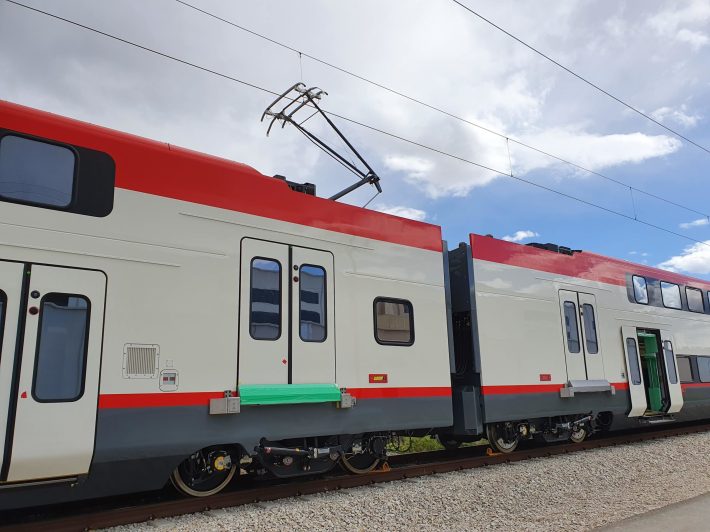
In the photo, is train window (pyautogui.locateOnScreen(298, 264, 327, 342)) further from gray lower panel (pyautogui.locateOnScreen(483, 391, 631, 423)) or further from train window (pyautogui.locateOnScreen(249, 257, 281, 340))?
gray lower panel (pyautogui.locateOnScreen(483, 391, 631, 423))

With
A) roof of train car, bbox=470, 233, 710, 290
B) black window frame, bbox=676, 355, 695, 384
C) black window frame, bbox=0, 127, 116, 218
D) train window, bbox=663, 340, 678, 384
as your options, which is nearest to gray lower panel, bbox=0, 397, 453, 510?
black window frame, bbox=0, 127, 116, 218

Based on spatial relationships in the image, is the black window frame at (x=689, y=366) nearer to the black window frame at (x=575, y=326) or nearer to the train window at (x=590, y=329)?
the train window at (x=590, y=329)

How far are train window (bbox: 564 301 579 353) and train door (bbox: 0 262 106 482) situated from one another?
27.9 feet

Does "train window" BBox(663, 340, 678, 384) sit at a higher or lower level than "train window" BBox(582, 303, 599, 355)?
lower

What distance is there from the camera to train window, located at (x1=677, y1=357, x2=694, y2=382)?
13492mm

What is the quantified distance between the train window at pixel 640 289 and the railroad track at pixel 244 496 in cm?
471

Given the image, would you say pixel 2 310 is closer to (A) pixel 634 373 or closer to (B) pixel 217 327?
(B) pixel 217 327

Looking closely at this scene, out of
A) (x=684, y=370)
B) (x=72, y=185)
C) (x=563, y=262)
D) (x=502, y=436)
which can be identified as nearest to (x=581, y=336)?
(x=563, y=262)

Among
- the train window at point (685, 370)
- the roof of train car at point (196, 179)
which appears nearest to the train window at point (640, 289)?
the train window at point (685, 370)

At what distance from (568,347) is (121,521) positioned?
8285 millimetres

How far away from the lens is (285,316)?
6691mm

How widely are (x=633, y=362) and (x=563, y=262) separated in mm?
2930

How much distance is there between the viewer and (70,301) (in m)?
5.22

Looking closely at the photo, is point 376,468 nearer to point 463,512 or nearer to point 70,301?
point 463,512
